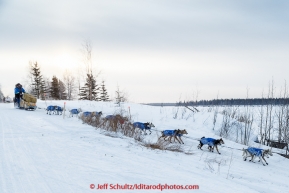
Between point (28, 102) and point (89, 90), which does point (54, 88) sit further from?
point (28, 102)

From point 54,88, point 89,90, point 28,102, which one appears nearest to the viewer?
point 28,102

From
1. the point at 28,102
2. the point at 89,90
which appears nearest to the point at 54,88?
the point at 89,90

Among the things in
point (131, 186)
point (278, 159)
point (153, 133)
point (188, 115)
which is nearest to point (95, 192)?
point (131, 186)

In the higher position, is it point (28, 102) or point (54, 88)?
point (54, 88)

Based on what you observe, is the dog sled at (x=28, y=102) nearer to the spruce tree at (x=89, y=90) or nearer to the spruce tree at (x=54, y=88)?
the spruce tree at (x=89, y=90)

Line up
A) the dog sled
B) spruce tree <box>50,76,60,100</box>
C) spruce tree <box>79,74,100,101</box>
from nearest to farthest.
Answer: the dog sled, spruce tree <box>79,74,100,101</box>, spruce tree <box>50,76,60,100</box>

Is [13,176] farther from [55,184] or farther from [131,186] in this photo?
[131,186]

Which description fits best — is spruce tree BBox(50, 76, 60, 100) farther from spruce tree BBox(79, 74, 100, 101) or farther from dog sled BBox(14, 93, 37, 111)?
dog sled BBox(14, 93, 37, 111)

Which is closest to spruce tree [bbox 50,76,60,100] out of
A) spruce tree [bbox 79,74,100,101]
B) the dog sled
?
spruce tree [bbox 79,74,100,101]

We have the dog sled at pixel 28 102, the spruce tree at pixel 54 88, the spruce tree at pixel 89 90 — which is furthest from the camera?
the spruce tree at pixel 54 88

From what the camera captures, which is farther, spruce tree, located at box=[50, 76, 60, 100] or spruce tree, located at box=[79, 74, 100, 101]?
spruce tree, located at box=[50, 76, 60, 100]

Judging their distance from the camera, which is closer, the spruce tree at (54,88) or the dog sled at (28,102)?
the dog sled at (28,102)

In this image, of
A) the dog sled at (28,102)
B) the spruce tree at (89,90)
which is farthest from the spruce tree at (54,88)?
the dog sled at (28,102)

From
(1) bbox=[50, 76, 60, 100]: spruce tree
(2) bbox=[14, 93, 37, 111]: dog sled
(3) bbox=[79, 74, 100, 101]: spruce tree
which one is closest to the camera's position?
(2) bbox=[14, 93, 37, 111]: dog sled
